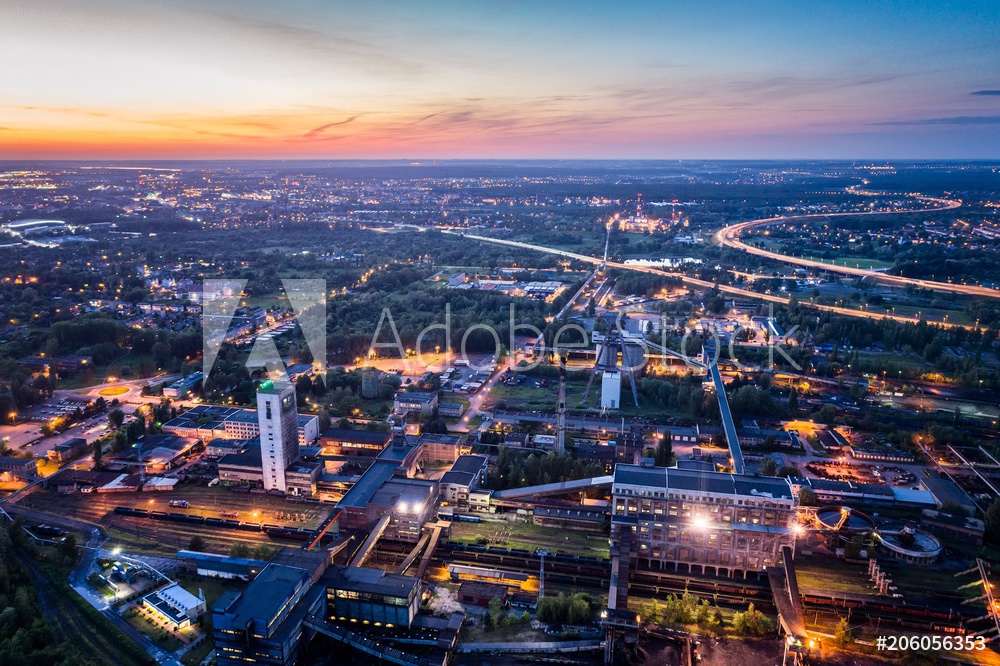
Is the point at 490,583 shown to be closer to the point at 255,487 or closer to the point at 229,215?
the point at 255,487

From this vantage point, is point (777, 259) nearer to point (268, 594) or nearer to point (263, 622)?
point (268, 594)

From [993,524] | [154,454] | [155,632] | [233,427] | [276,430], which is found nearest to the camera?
[155,632]

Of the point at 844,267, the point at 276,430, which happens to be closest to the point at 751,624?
the point at 276,430

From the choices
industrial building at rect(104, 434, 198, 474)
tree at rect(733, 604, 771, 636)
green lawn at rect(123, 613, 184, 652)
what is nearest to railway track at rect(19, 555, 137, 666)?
green lawn at rect(123, 613, 184, 652)

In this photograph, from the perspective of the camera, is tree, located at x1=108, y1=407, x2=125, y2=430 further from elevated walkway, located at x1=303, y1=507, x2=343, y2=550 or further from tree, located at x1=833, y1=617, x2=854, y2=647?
tree, located at x1=833, y1=617, x2=854, y2=647

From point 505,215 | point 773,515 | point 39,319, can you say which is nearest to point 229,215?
point 505,215

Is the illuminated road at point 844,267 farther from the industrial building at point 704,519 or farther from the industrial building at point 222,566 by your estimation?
the industrial building at point 222,566

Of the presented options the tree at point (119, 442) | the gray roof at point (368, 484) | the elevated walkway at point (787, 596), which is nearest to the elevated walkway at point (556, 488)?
the gray roof at point (368, 484)
